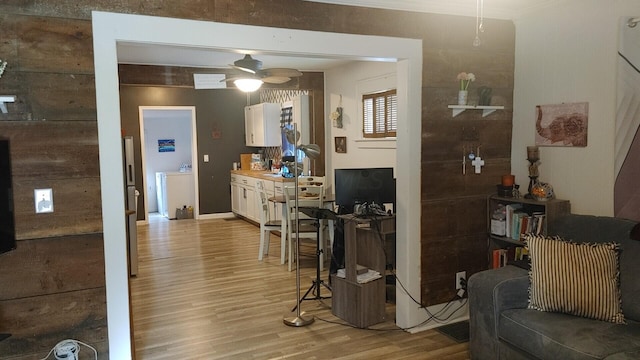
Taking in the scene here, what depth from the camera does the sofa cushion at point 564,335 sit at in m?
2.22

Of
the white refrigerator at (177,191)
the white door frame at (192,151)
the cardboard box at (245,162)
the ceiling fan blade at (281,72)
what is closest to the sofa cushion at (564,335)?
the ceiling fan blade at (281,72)

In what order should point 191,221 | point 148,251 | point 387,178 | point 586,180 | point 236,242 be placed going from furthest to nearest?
point 191,221 → point 236,242 → point 148,251 → point 387,178 → point 586,180

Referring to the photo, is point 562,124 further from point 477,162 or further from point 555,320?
point 555,320

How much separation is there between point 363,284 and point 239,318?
111 cm

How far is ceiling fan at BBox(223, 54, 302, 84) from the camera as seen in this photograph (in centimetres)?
362

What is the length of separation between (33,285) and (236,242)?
14.1ft

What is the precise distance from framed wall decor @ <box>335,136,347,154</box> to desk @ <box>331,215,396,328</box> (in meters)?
2.65

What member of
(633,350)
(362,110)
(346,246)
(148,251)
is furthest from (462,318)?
(148,251)

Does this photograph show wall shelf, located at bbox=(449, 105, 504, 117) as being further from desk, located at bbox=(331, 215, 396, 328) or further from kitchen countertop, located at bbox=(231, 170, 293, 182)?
kitchen countertop, located at bbox=(231, 170, 293, 182)

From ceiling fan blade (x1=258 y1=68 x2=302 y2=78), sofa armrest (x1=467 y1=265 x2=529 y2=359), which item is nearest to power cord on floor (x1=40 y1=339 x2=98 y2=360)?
sofa armrest (x1=467 y1=265 x2=529 y2=359)

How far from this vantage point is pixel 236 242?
22.0 ft

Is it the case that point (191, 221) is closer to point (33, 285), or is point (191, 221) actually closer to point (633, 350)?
point (33, 285)

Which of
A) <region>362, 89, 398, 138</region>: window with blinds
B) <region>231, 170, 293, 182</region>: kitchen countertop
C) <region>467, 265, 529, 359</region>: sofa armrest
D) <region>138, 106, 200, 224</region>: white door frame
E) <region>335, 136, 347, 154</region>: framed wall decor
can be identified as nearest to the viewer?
<region>467, 265, 529, 359</region>: sofa armrest

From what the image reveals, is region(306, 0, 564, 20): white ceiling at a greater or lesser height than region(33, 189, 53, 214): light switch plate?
greater
